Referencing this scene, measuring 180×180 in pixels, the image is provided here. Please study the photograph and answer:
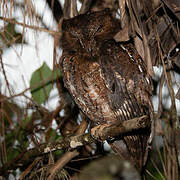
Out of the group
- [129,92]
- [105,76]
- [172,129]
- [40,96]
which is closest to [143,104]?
[129,92]

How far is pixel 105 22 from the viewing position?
2348mm

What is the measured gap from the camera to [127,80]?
2115mm

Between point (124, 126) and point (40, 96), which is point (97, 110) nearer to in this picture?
point (40, 96)

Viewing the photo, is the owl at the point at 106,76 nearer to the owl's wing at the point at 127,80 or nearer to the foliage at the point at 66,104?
the owl's wing at the point at 127,80

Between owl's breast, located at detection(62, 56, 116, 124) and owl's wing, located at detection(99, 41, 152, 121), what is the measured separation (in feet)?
0.24

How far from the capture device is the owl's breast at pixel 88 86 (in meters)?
2.20

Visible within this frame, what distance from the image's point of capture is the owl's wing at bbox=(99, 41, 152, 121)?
211 cm

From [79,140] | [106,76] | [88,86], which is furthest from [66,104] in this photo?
[79,140]

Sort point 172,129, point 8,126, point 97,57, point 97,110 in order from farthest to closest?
point 8,126 → point 97,110 → point 97,57 → point 172,129

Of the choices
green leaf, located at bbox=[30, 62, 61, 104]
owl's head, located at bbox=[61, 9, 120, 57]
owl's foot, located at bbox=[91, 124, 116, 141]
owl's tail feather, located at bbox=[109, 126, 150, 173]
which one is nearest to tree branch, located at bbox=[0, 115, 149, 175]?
owl's foot, located at bbox=[91, 124, 116, 141]

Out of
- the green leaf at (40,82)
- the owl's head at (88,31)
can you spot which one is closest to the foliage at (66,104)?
the green leaf at (40,82)

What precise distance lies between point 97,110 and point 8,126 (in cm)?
120

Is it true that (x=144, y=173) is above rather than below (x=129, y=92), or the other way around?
below

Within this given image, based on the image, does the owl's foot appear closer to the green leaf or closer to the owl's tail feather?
the owl's tail feather
